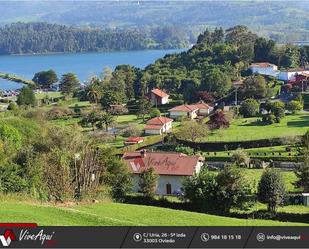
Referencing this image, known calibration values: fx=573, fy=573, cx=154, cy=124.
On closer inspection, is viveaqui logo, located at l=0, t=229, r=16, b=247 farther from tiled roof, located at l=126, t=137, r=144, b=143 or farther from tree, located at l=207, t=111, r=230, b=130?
tree, located at l=207, t=111, r=230, b=130

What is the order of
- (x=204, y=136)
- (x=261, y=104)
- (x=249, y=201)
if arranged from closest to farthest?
(x=249, y=201)
(x=204, y=136)
(x=261, y=104)

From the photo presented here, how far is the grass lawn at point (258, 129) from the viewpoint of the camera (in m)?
34.8

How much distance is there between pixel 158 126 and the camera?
39562mm

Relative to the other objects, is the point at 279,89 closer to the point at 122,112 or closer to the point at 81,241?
the point at 122,112

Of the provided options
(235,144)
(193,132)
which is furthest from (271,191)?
(193,132)

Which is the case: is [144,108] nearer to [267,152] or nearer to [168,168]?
[267,152]

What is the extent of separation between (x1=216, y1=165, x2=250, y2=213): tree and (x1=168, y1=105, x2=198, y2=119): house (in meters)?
26.8

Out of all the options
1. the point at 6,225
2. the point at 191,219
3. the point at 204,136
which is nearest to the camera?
the point at 6,225

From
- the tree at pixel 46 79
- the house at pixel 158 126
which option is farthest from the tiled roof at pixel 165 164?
the tree at pixel 46 79

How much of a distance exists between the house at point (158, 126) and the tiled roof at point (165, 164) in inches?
552

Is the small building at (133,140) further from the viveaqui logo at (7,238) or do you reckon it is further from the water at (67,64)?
the water at (67,64)

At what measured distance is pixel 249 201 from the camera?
1817 cm

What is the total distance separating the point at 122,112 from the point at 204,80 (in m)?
8.82

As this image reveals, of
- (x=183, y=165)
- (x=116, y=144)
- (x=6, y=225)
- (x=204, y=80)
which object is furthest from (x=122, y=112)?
(x=6, y=225)
